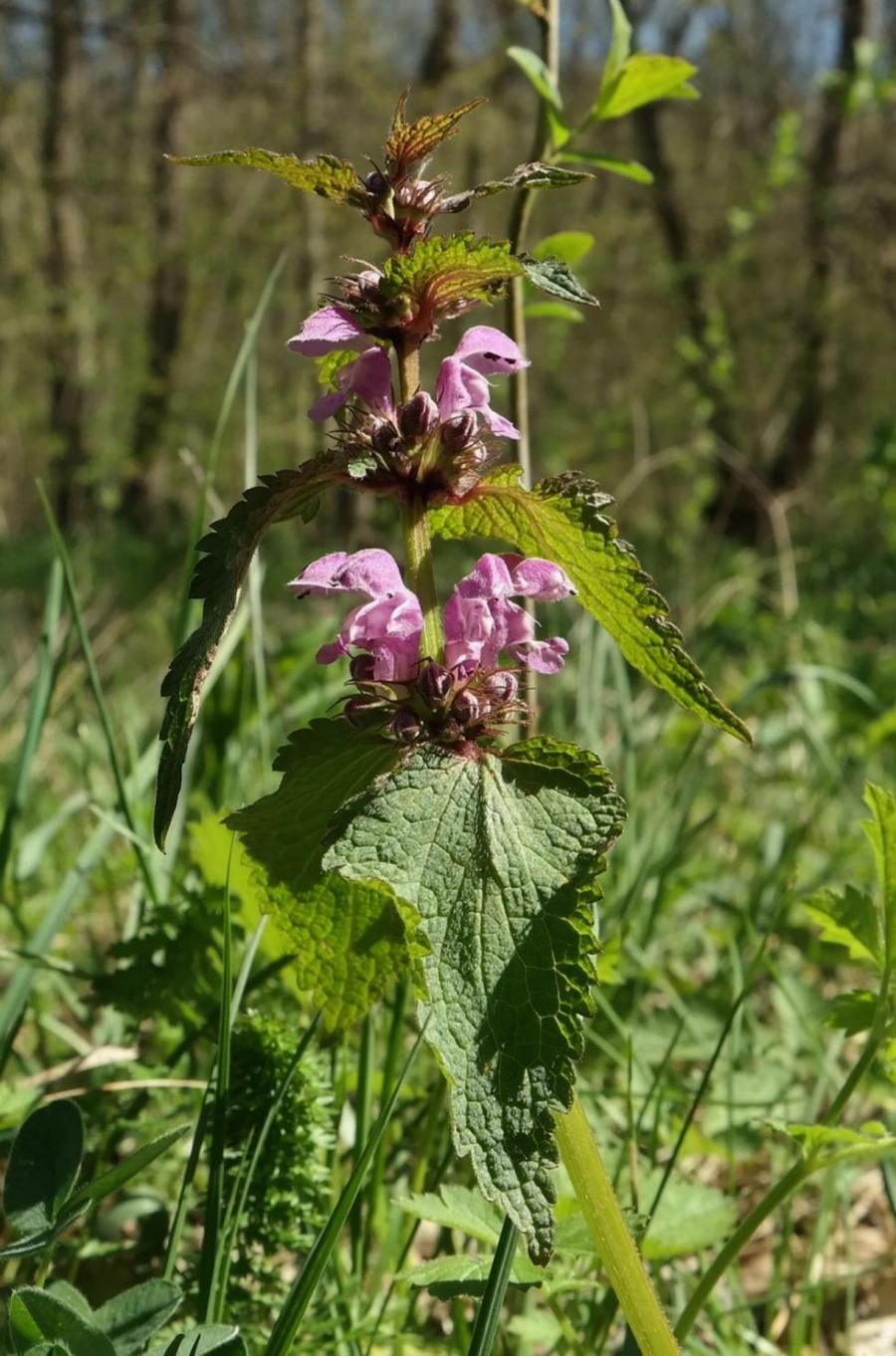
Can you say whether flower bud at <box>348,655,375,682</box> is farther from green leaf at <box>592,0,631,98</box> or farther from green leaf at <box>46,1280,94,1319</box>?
green leaf at <box>592,0,631,98</box>

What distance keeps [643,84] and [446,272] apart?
0.62 meters

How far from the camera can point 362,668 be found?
64 cm

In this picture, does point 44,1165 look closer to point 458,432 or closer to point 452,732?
point 452,732

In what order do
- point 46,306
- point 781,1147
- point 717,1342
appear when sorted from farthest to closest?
1. point 46,306
2. point 781,1147
3. point 717,1342

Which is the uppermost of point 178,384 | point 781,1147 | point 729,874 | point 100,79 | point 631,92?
point 100,79

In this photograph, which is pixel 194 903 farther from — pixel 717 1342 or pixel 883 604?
pixel 883 604

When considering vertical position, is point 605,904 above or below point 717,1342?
above

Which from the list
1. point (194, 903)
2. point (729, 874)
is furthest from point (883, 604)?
point (194, 903)

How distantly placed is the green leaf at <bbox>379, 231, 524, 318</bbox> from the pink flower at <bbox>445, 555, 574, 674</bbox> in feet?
0.42

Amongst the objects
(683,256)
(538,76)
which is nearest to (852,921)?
(538,76)

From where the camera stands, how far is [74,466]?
11.2m

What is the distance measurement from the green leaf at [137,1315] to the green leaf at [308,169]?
1.77 feet

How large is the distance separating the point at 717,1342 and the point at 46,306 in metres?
11.1

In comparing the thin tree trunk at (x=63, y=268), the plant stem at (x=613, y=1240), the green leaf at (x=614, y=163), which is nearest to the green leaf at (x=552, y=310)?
the green leaf at (x=614, y=163)
